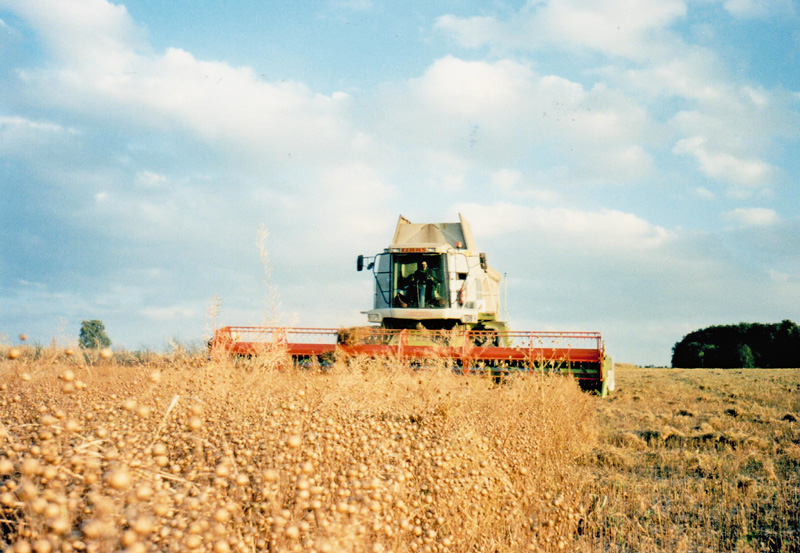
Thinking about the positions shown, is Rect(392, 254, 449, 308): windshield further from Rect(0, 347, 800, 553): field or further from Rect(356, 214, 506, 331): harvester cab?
Rect(0, 347, 800, 553): field

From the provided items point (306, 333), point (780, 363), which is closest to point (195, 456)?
point (306, 333)

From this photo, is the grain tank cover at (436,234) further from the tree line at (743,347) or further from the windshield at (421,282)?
the tree line at (743,347)

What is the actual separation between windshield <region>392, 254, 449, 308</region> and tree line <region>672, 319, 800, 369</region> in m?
31.9

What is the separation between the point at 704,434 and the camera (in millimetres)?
7520

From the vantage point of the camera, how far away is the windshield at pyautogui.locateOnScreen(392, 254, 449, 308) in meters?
12.5

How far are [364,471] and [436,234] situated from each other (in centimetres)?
1271

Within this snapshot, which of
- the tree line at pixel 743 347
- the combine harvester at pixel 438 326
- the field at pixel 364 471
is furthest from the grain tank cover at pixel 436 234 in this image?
the tree line at pixel 743 347

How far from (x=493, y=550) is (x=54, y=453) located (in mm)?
2200

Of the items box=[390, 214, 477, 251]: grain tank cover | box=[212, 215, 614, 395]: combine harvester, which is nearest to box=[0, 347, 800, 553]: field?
box=[212, 215, 614, 395]: combine harvester

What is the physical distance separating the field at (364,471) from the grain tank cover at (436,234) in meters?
6.87

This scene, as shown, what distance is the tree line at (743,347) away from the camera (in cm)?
3600

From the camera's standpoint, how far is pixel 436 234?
14.8 m

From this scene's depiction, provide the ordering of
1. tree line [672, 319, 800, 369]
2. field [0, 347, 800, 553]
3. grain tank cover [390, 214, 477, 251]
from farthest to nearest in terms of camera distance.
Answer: tree line [672, 319, 800, 369] < grain tank cover [390, 214, 477, 251] < field [0, 347, 800, 553]

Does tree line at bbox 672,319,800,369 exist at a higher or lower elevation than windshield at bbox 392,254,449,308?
lower
